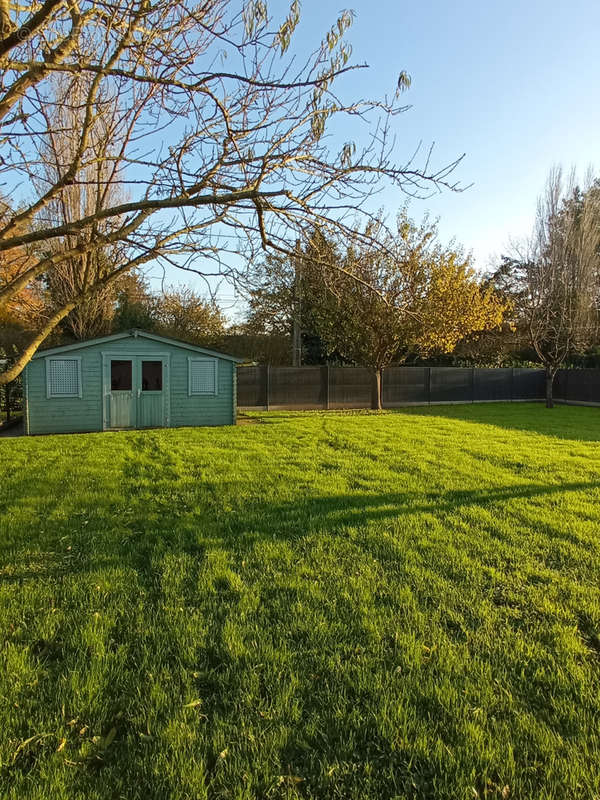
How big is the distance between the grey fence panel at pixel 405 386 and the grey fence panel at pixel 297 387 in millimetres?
3320

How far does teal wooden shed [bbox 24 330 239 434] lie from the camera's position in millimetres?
12109

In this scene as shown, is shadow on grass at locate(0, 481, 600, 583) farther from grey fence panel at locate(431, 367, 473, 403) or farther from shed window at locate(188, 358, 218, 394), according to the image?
grey fence panel at locate(431, 367, 473, 403)

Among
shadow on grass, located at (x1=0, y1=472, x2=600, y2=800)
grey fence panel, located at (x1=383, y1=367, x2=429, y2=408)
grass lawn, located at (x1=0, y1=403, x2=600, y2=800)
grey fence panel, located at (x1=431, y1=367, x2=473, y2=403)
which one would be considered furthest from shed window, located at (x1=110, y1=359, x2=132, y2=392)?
grey fence panel, located at (x1=431, y1=367, x2=473, y2=403)

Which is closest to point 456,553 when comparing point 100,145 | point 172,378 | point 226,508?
point 226,508

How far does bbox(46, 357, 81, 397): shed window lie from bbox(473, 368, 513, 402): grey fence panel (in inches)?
687

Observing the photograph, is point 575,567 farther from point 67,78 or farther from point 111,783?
point 67,78

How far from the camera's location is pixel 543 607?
2938 mm

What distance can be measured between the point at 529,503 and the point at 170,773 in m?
4.60

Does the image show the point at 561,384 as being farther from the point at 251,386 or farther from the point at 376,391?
the point at 251,386

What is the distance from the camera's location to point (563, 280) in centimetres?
2050

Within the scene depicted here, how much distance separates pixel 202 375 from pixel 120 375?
87.6 inches

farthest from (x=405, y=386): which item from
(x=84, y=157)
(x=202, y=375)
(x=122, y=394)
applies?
(x=84, y=157)

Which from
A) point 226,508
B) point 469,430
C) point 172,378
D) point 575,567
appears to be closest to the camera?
point 575,567

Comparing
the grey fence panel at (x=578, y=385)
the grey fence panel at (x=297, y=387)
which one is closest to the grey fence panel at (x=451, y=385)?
the grey fence panel at (x=578, y=385)
